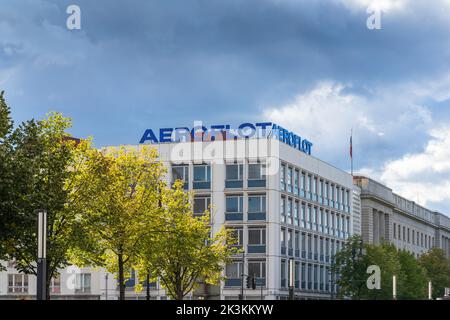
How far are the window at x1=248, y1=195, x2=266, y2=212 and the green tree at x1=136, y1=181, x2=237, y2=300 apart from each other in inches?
1110

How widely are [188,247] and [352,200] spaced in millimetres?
74541

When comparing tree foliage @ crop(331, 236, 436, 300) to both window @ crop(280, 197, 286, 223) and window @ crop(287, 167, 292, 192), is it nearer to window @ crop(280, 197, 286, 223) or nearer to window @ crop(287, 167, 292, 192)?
window @ crop(280, 197, 286, 223)

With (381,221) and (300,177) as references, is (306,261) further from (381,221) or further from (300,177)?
(381,221)

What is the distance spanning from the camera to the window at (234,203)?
112312 mm

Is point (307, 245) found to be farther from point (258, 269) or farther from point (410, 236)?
point (410, 236)

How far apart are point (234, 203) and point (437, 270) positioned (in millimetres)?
54025

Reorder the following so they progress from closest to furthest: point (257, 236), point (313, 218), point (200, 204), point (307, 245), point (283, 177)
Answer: point (257, 236) → point (283, 177) → point (200, 204) → point (307, 245) → point (313, 218)

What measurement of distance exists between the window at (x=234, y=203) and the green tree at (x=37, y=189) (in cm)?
5560

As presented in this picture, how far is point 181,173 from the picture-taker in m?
117

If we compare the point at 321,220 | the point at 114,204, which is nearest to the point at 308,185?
the point at 321,220

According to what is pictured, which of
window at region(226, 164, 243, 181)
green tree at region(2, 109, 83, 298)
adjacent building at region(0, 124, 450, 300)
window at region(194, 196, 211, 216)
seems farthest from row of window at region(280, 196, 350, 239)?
green tree at region(2, 109, 83, 298)

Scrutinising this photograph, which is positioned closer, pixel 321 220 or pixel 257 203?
pixel 257 203
